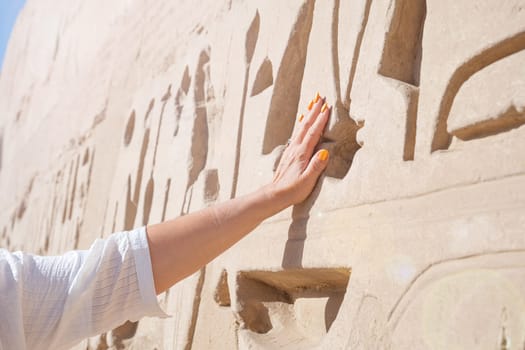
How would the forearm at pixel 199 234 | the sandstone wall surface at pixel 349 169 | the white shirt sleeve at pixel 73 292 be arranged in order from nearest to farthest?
the sandstone wall surface at pixel 349 169 < the white shirt sleeve at pixel 73 292 < the forearm at pixel 199 234

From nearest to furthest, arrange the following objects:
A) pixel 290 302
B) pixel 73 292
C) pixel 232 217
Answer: pixel 73 292 → pixel 232 217 → pixel 290 302

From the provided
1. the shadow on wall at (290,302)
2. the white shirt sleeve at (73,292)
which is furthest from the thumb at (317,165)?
the white shirt sleeve at (73,292)

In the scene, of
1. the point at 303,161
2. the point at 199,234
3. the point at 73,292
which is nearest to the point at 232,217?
the point at 199,234

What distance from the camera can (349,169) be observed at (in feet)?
3.98

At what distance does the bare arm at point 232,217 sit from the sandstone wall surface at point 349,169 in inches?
1.4

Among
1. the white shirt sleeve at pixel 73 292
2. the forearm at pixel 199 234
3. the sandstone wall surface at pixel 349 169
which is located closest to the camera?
the sandstone wall surface at pixel 349 169

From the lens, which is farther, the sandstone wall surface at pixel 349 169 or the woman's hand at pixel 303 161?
the woman's hand at pixel 303 161

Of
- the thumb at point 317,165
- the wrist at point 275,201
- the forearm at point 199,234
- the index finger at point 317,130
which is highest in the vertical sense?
the index finger at point 317,130

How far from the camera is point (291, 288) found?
1.39 metres

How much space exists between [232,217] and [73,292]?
1.11 ft

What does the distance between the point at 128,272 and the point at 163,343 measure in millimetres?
700

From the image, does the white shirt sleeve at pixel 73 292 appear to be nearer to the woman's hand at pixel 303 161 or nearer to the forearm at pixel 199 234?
the forearm at pixel 199 234

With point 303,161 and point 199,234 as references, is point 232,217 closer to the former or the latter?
point 199,234

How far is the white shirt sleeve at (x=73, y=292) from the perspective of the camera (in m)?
1.06
